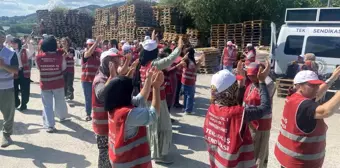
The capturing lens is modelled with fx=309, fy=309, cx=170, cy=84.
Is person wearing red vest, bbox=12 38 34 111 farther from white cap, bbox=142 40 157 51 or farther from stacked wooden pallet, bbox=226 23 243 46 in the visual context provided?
stacked wooden pallet, bbox=226 23 243 46

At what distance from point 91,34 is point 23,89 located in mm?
19063

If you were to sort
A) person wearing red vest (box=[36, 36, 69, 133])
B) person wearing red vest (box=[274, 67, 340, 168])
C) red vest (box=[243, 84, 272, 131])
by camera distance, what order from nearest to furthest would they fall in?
1. person wearing red vest (box=[274, 67, 340, 168])
2. red vest (box=[243, 84, 272, 131])
3. person wearing red vest (box=[36, 36, 69, 133])

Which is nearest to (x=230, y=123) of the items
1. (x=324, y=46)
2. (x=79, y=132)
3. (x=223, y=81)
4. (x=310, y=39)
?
(x=223, y=81)

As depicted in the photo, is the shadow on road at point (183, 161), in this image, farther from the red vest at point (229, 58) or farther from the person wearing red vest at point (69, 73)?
the red vest at point (229, 58)

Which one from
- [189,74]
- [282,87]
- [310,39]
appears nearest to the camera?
[189,74]

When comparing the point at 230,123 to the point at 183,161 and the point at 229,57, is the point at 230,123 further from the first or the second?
the point at 229,57

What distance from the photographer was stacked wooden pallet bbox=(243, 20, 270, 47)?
51.0ft

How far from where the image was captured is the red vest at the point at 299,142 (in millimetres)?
3129

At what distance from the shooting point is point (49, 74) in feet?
21.0

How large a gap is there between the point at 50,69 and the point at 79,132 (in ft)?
4.86

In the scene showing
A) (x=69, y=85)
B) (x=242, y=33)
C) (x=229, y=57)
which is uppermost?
(x=242, y=33)

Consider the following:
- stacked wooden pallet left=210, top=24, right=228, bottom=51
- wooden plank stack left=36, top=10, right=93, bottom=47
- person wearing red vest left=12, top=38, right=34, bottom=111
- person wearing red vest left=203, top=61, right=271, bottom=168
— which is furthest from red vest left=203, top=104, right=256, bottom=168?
wooden plank stack left=36, top=10, right=93, bottom=47

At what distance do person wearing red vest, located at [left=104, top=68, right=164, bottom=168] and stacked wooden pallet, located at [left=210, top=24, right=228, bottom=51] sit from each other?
14553 mm

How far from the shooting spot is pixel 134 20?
64.6ft
